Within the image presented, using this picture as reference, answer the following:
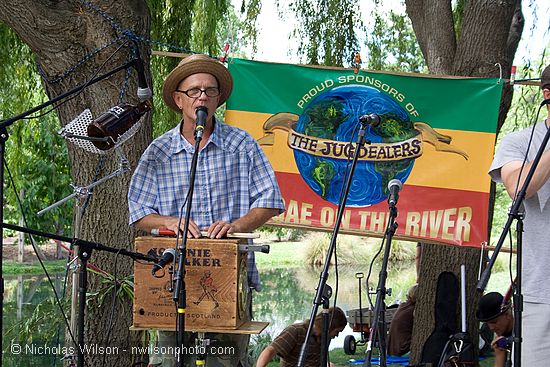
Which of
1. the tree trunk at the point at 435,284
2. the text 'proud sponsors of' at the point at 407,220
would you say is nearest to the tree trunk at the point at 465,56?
the tree trunk at the point at 435,284

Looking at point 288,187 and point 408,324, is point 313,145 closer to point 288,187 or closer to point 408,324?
point 288,187

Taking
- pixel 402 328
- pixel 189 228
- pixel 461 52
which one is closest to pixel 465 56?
pixel 461 52

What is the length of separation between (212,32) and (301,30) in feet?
3.43

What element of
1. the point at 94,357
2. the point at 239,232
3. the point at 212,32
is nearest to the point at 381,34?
the point at 212,32

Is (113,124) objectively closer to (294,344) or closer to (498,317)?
(294,344)

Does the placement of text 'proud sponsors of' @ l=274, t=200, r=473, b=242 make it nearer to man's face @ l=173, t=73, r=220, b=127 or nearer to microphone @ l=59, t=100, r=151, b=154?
microphone @ l=59, t=100, r=151, b=154

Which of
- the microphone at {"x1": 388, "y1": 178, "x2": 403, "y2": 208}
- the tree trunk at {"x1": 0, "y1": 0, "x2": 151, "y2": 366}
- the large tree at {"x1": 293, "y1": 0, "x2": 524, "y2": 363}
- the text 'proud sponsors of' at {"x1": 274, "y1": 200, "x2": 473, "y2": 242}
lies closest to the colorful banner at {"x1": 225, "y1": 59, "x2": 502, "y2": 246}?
the text 'proud sponsors of' at {"x1": 274, "y1": 200, "x2": 473, "y2": 242}

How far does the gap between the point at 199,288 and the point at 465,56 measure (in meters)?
4.54

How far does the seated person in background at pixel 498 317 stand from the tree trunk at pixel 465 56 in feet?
1.12

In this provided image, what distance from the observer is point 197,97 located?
3.99m

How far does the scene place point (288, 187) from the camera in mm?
6742

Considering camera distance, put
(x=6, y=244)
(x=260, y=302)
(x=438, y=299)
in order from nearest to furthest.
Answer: (x=438, y=299) → (x=260, y=302) → (x=6, y=244)

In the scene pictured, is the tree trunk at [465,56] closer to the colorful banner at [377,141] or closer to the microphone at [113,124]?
the colorful banner at [377,141]

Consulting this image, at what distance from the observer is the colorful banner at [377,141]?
21.6 ft
